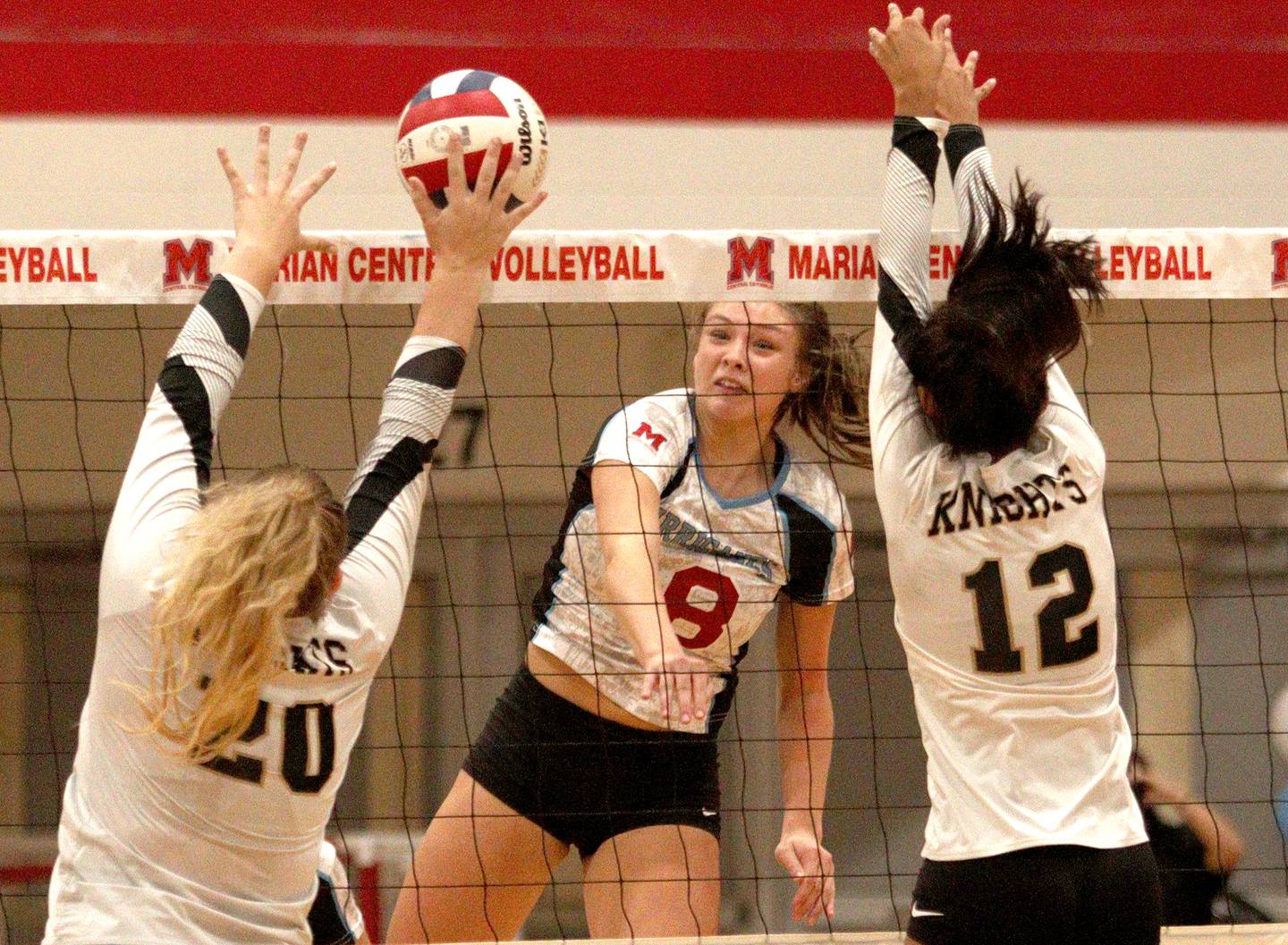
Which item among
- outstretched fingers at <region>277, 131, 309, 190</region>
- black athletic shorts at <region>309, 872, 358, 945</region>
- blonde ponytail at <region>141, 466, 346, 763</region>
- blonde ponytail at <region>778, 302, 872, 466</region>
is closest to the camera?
blonde ponytail at <region>141, 466, 346, 763</region>

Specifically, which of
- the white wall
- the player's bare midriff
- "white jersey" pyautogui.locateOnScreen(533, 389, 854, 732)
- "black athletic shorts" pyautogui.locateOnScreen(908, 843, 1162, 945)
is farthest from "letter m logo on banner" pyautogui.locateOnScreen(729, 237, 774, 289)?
the white wall

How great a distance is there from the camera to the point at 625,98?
5641 millimetres

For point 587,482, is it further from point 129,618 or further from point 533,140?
point 129,618

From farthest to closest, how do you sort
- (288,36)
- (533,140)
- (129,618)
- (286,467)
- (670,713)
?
(288,36) → (670,713) → (533,140) → (286,467) → (129,618)

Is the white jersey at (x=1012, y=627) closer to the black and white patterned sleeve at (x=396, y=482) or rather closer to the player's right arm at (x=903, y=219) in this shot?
the player's right arm at (x=903, y=219)

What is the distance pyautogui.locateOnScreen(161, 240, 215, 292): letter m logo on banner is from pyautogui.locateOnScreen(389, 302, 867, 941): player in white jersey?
0.88m

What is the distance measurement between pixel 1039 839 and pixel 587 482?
1357 mm

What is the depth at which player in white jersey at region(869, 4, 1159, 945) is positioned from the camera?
2.42m

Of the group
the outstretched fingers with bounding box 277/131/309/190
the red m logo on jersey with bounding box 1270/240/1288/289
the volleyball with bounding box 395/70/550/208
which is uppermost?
the volleyball with bounding box 395/70/550/208

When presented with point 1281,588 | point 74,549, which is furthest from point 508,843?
point 1281,588

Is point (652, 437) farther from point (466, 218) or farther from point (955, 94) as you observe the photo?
point (955, 94)

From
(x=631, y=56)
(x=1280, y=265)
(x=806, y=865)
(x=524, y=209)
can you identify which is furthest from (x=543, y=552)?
(x=524, y=209)

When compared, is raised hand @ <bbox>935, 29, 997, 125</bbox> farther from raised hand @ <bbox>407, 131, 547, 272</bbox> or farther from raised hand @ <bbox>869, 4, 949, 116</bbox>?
raised hand @ <bbox>407, 131, 547, 272</bbox>

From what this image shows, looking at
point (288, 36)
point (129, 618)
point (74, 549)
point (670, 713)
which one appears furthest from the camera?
point (74, 549)
